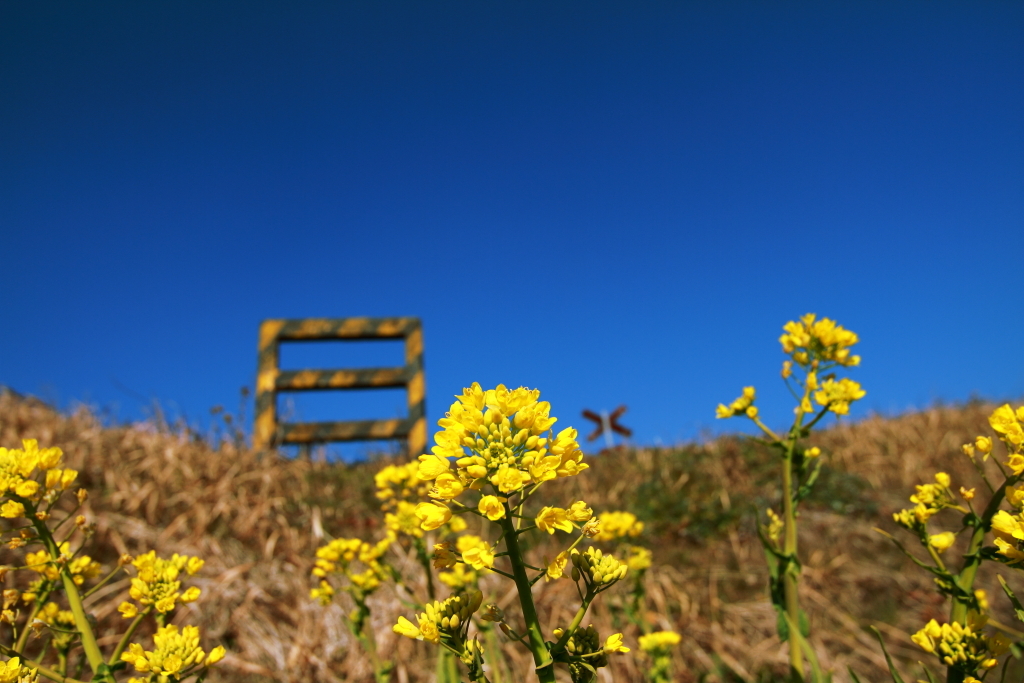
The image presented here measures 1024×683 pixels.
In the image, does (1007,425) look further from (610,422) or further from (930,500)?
(610,422)

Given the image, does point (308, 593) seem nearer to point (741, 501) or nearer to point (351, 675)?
point (351, 675)

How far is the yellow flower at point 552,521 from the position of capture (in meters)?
1.22

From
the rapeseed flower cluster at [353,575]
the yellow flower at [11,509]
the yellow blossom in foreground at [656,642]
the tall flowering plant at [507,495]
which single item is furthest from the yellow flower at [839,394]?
the yellow flower at [11,509]

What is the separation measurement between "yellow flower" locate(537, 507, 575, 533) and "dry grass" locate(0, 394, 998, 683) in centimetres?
282

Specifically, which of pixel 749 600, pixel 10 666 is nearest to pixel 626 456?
pixel 749 600

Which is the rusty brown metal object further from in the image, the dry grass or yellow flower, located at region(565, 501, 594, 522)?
yellow flower, located at region(565, 501, 594, 522)

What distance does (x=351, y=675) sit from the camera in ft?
12.4

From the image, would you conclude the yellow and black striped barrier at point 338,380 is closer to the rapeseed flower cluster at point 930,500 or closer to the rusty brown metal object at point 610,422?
the rusty brown metal object at point 610,422

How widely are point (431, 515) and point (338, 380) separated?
9.00 meters

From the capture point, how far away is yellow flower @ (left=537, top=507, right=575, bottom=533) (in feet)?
4.00

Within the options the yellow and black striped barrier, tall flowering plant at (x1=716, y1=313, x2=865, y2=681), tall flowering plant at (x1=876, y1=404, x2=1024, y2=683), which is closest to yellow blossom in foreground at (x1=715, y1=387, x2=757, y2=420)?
tall flowering plant at (x1=716, y1=313, x2=865, y2=681)

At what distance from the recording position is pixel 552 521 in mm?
1241

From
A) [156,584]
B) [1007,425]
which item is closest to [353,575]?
[156,584]

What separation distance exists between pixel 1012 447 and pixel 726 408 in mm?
1161
